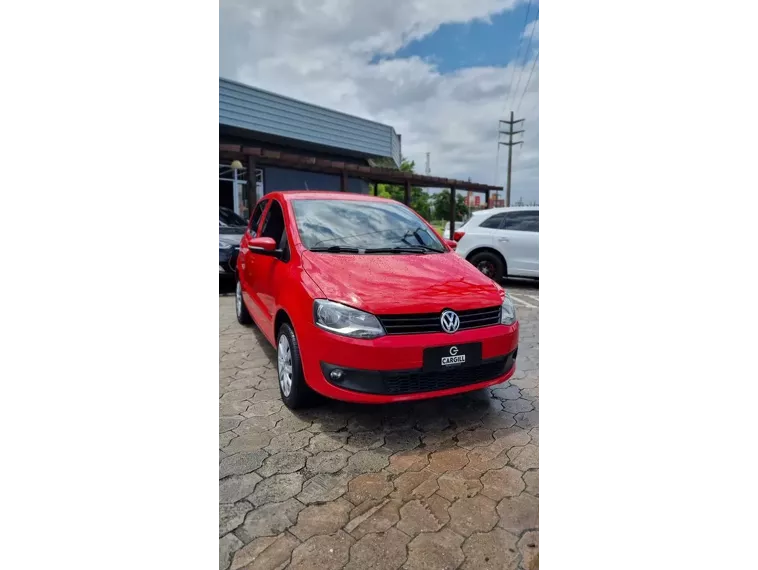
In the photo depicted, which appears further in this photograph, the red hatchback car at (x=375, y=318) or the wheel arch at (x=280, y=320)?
the wheel arch at (x=280, y=320)

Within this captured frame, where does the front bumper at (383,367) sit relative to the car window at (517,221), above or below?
below

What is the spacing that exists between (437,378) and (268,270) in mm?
1682

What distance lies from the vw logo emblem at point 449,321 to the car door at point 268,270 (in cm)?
129

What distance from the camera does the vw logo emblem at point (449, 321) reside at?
2586mm

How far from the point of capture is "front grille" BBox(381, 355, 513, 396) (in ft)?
8.20

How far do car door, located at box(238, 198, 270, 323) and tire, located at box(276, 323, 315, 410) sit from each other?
76 centimetres

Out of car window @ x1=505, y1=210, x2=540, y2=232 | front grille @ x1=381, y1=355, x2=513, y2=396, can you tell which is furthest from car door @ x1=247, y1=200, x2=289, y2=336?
car window @ x1=505, y1=210, x2=540, y2=232

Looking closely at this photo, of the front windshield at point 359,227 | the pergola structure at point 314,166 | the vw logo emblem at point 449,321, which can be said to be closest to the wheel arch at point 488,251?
the pergola structure at point 314,166

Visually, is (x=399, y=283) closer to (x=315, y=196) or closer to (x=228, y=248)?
(x=315, y=196)

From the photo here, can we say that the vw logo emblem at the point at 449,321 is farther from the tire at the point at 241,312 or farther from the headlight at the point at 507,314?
the tire at the point at 241,312

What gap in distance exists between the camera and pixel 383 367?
246cm

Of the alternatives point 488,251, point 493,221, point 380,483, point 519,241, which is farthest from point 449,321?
point 493,221

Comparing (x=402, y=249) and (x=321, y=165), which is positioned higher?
(x=321, y=165)
